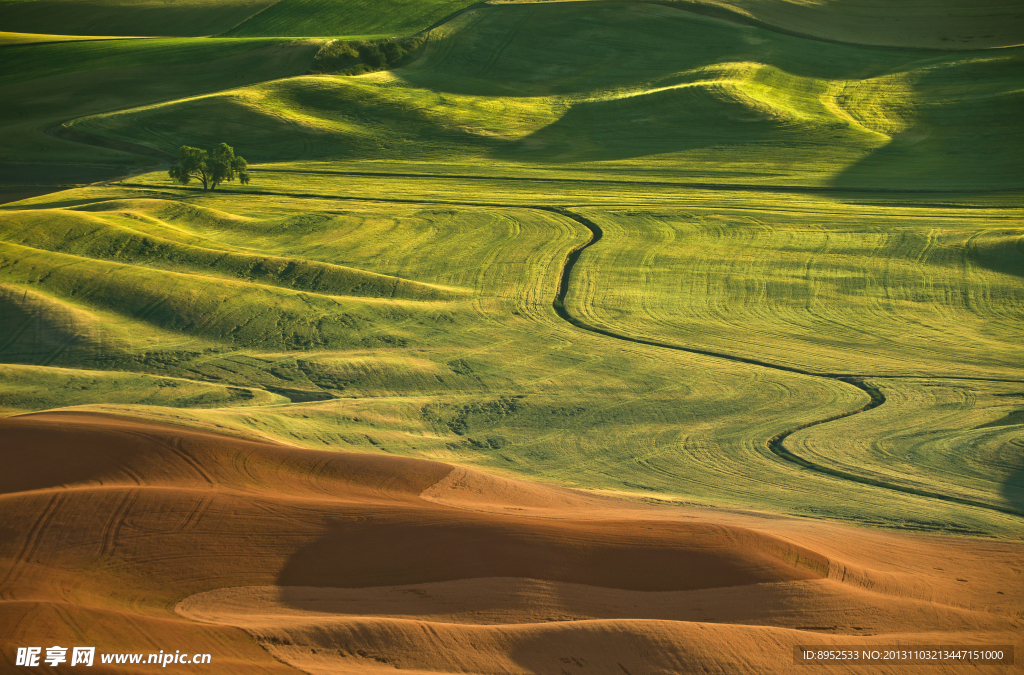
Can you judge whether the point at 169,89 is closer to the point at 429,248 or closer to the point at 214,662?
the point at 429,248

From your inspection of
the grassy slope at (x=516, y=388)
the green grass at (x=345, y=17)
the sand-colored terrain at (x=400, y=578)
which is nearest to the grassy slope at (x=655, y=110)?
the green grass at (x=345, y=17)

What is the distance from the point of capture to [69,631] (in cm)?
535

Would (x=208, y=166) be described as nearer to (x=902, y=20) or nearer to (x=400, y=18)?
(x=400, y=18)

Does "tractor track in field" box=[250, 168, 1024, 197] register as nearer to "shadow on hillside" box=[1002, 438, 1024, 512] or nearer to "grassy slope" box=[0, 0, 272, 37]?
"shadow on hillside" box=[1002, 438, 1024, 512]

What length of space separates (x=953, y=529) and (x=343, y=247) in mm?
19884

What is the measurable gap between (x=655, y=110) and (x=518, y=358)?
97.5ft

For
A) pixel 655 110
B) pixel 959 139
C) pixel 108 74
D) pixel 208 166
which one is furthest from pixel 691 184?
pixel 108 74

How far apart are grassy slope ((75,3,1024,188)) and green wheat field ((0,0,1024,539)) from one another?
23 cm

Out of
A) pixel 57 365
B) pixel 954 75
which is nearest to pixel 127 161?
pixel 57 365

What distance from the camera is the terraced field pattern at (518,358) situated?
6.93m

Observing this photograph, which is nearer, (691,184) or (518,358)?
(518,358)

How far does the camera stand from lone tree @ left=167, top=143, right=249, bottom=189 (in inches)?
1260

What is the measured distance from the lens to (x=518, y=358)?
17469 mm

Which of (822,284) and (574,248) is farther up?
(822,284)
